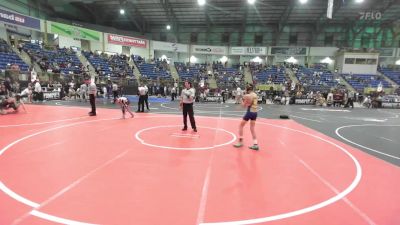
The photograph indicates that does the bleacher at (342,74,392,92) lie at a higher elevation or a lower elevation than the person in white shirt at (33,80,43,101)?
higher

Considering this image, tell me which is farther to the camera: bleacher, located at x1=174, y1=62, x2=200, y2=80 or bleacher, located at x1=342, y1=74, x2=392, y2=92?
bleacher, located at x1=174, y1=62, x2=200, y2=80

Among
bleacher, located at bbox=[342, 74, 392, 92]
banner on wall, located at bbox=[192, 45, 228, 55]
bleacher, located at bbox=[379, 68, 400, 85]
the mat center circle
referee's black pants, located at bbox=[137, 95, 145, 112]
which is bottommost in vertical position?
the mat center circle

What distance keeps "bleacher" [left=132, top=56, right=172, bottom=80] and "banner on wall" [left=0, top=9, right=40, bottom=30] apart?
11.9 meters

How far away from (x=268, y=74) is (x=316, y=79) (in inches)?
246

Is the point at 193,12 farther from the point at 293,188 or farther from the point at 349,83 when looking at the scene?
the point at 293,188

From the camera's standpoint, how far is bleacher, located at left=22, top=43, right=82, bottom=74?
82.6ft

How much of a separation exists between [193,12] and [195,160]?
110 ft

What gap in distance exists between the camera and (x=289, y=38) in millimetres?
41375

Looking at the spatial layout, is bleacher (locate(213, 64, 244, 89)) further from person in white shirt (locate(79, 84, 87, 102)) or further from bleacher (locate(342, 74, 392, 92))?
person in white shirt (locate(79, 84, 87, 102))

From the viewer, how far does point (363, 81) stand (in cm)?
3569

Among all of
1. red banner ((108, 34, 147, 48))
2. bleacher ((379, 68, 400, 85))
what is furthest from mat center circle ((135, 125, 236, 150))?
bleacher ((379, 68, 400, 85))

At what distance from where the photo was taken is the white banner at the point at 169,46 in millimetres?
38812

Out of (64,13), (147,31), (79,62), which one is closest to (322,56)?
(147,31)

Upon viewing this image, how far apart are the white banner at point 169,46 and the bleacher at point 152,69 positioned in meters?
3.15
